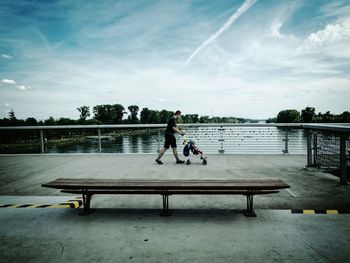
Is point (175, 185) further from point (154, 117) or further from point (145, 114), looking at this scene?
point (154, 117)

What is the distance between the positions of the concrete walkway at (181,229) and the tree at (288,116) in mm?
111342

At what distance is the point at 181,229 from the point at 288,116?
123 m

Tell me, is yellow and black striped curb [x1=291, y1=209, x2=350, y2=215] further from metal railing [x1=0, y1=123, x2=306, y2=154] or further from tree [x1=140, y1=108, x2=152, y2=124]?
tree [x1=140, y1=108, x2=152, y2=124]

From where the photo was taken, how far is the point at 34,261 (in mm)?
2736

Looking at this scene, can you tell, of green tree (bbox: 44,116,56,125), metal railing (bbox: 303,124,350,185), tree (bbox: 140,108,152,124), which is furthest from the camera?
tree (bbox: 140,108,152,124)

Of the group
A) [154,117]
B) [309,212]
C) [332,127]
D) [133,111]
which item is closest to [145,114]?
[154,117]

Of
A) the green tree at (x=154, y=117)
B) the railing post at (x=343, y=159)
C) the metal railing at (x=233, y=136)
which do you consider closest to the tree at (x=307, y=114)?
the green tree at (x=154, y=117)

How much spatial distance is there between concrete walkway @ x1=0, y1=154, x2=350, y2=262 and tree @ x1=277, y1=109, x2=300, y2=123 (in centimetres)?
11134

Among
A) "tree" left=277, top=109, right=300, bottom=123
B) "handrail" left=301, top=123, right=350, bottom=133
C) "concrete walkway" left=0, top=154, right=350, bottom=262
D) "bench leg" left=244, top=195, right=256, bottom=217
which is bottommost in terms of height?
"concrete walkway" left=0, top=154, right=350, bottom=262

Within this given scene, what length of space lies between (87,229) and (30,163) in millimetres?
6073

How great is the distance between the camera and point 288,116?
374ft

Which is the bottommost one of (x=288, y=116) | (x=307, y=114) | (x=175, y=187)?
(x=175, y=187)

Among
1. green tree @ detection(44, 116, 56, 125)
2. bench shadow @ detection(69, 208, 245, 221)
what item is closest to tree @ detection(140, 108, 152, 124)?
green tree @ detection(44, 116, 56, 125)

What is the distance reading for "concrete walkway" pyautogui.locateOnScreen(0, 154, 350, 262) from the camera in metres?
2.82
